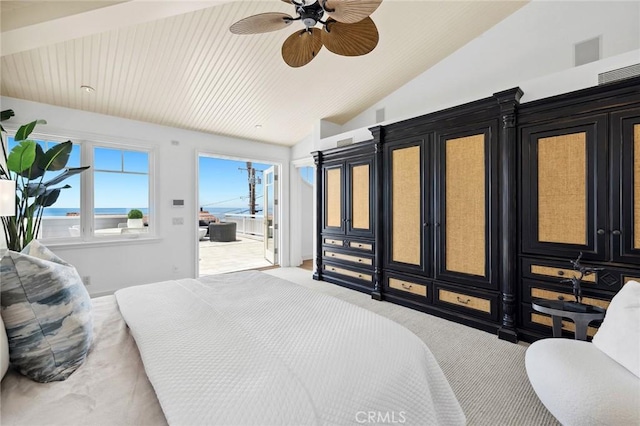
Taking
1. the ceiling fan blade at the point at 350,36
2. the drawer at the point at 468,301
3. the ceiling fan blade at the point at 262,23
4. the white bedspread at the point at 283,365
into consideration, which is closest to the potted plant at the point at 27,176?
the white bedspread at the point at 283,365

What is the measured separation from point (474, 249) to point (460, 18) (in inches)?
104

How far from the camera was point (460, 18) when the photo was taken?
10.5 ft

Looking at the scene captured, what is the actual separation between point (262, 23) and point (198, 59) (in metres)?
1.68

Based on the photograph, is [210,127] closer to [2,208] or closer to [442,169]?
[2,208]

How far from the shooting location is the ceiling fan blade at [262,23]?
1.78 meters

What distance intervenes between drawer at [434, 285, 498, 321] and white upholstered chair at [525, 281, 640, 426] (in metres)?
1.07

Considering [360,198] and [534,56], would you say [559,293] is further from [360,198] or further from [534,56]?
[534,56]

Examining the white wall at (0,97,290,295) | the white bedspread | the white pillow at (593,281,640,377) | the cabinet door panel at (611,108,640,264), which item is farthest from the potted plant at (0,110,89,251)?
the cabinet door panel at (611,108,640,264)

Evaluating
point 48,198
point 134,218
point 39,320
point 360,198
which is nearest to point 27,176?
point 48,198

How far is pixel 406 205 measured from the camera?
11.7 feet

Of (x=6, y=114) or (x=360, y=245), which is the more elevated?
(x=6, y=114)

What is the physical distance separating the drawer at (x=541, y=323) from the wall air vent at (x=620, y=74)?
2080 millimetres

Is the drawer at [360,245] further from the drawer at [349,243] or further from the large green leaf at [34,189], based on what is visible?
the large green leaf at [34,189]

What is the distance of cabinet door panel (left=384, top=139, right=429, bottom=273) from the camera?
11.1 ft
